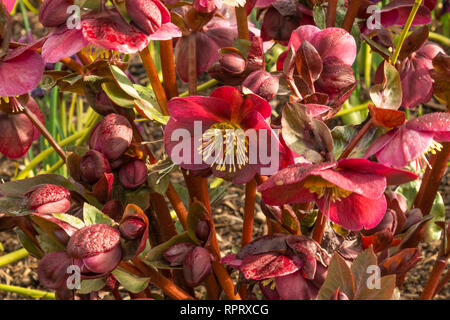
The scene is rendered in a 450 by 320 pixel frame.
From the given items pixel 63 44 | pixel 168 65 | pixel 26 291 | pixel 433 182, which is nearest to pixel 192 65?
pixel 168 65

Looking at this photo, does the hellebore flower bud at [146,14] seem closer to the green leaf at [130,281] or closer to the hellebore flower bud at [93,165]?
the hellebore flower bud at [93,165]

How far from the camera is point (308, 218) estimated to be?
2.46 ft

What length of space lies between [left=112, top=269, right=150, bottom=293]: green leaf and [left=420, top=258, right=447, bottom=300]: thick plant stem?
1.20 feet

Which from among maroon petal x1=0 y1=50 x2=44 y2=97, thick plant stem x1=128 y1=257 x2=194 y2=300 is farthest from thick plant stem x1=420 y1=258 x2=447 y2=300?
maroon petal x1=0 y1=50 x2=44 y2=97

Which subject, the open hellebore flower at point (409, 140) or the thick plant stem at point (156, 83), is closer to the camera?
the open hellebore flower at point (409, 140)

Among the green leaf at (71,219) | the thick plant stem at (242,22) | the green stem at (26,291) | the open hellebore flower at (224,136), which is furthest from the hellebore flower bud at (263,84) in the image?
the green stem at (26,291)

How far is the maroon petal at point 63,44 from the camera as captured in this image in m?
0.63

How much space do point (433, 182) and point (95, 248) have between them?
0.46 metres

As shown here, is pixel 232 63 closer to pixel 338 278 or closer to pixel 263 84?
pixel 263 84

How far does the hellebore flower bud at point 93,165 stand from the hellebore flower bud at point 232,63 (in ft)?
0.52

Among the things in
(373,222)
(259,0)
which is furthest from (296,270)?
(259,0)

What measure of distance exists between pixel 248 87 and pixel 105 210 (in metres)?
0.21

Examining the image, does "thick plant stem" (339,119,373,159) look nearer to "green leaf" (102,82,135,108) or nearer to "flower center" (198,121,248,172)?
"flower center" (198,121,248,172)

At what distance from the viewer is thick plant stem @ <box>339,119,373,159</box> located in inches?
23.9
